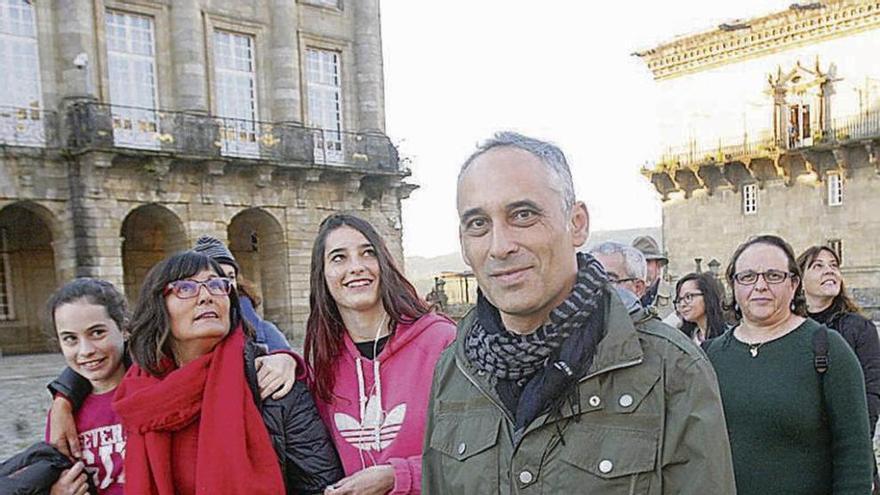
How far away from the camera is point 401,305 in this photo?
2947 mm

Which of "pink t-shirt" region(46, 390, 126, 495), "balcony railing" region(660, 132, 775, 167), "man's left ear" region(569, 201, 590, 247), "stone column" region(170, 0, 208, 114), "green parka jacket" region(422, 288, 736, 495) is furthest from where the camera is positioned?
"balcony railing" region(660, 132, 775, 167)

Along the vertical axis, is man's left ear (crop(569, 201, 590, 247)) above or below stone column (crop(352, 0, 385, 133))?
below

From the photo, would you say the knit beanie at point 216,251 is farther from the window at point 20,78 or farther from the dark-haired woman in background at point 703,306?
the window at point 20,78

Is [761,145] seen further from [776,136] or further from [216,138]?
[216,138]

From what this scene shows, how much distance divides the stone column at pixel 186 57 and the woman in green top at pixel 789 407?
2002 cm

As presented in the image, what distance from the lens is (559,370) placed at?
5.52 ft

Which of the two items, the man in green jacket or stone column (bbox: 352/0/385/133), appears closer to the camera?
the man in green jacket

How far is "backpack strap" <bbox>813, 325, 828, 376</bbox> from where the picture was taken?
287cm

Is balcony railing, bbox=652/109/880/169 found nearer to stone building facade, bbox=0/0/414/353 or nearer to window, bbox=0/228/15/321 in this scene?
stone building facade, bbox=0/0/414/353

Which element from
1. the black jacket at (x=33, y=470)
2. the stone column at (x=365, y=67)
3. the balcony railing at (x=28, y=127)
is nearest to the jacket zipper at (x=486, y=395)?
the black jacket at (x=33, y=470)

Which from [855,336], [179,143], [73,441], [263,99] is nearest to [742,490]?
[855,336]

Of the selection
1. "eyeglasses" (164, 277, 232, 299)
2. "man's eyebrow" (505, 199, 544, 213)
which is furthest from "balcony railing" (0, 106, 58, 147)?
"man's eyebrow" (505, 199, 544, 213)

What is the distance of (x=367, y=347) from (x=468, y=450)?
1164 mm

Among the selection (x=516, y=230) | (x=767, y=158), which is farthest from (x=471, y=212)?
(x=767, y=158)
